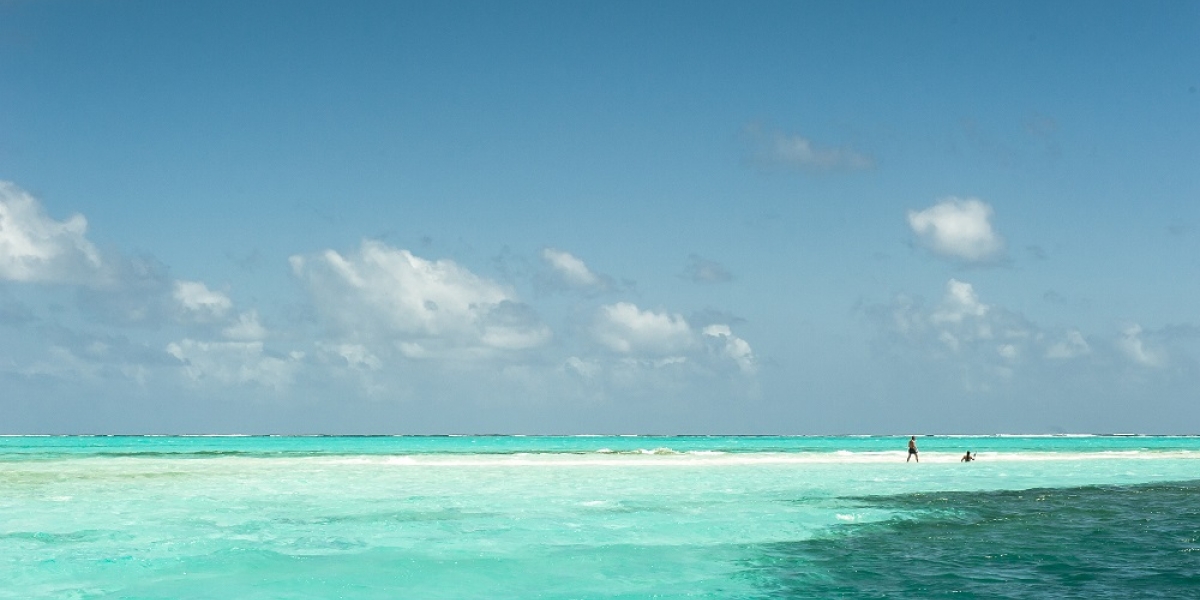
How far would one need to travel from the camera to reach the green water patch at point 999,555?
15898 millimetres

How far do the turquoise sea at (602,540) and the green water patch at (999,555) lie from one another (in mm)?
66

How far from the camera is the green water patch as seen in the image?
1590cm

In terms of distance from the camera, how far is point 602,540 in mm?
22172

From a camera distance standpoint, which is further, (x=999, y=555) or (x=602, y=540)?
(x=602, y=540)

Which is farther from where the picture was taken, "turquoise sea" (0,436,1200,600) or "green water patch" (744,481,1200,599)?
"turquoise sea" (0,436,1200,600)

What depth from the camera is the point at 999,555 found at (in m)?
19.0

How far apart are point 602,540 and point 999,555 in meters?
7.80

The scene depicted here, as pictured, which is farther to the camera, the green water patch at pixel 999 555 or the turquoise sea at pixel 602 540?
the turquoise sea at pixel 602 540

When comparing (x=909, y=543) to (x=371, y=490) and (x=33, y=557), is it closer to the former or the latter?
(x=33, y=557)

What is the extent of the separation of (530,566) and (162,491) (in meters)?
23.1

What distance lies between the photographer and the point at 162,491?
37.1m

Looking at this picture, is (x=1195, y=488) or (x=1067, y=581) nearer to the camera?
(x=1067, y=581)

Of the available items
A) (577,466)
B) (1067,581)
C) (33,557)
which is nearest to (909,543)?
(1067,581)

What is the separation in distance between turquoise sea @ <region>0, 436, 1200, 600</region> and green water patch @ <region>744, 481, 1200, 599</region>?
0.07m
